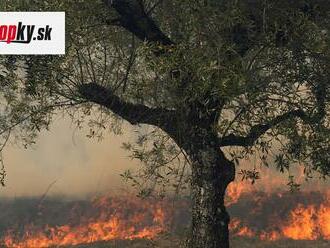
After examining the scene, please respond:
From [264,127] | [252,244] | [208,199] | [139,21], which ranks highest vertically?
[139,21]

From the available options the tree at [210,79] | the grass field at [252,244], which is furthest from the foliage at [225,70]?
the grass field at [252,244]

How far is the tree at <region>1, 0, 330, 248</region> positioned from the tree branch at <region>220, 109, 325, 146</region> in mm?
38

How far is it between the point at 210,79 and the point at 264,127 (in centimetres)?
358

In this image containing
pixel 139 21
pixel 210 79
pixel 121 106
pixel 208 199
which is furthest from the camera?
pixel 121 106

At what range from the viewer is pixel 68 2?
54.9 ft

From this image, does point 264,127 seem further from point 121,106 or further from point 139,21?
point 121,106

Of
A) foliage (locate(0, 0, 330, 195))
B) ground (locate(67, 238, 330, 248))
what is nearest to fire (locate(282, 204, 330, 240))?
ground (locate(67, 238, 330, 248))

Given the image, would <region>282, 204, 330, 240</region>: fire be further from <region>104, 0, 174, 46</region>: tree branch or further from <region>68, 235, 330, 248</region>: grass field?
<region>104, 0, 174, 46</region>: tree branch

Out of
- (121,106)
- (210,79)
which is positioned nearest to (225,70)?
(210,79)

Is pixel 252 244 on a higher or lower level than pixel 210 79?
lower

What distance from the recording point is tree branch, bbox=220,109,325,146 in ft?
53.9

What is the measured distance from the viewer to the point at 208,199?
1878 centimetres

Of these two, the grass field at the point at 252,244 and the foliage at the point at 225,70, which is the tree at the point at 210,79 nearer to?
the foliage at the point at 225,70

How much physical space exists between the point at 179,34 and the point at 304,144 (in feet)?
16.8
